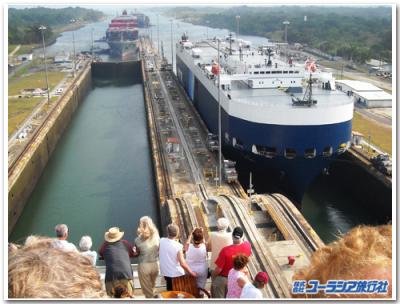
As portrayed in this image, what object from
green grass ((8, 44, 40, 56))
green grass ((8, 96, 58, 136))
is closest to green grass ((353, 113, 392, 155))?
green grass ((8, 96, 58, 136))

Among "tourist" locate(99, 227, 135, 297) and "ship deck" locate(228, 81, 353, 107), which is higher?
"ship deck" locate(228, 81, 353, 107)

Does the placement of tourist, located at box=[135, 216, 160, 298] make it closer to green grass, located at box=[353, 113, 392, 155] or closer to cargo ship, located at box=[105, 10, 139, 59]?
green grass, located at box=[353, 113, 392, 155]

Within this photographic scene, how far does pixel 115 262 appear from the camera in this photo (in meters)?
5.38

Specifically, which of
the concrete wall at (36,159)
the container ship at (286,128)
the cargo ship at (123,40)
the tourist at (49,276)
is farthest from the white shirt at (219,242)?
the cargo ship at (123,40)

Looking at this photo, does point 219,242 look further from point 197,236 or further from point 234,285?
point 234,285

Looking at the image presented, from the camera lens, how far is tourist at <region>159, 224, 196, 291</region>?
5.58 metres

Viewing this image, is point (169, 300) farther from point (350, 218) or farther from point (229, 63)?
point (229, 63)

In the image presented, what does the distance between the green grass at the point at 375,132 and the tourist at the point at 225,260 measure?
1771cm

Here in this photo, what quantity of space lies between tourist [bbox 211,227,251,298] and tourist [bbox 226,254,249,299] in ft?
1.74

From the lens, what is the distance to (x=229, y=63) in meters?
24.9

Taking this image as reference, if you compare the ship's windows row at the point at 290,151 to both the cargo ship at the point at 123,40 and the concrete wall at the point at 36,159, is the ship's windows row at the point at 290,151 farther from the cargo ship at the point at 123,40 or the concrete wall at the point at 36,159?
the cargo ship at the point at 123,40

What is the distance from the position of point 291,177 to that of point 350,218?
3.59m

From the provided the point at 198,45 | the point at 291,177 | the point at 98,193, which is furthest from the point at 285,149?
the point at 198,45

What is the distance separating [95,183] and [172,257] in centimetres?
1709
